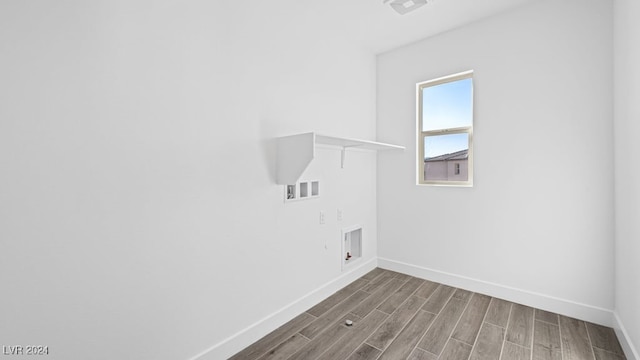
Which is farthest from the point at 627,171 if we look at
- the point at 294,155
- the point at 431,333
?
the point at 294,155

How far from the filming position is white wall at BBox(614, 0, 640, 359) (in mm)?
1607

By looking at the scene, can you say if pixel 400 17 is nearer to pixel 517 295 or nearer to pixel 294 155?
pixel 294 155

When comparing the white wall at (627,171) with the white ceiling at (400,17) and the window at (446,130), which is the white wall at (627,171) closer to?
the white ceiling at (400,17)

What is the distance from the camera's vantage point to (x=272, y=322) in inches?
81.9

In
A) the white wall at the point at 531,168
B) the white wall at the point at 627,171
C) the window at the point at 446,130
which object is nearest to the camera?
the white wall at the point at 627,171

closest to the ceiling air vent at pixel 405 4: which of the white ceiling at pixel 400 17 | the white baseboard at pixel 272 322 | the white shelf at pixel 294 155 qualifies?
the white ceiling at pixel 400 17

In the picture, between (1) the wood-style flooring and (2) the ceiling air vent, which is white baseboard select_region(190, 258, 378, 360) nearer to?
(1) the wood-style flooring

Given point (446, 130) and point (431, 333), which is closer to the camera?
point (431, 333)

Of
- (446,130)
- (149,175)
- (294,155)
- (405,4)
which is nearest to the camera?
(149,175)

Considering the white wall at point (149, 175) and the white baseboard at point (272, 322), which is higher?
the white wall at point (149, 175)

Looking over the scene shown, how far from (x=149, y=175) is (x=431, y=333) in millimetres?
2238

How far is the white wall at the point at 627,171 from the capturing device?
1.61m

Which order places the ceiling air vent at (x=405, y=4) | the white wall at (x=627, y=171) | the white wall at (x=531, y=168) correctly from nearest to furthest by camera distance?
the white wall at (x=627, y=171) → the white wall at (x=531, y=168) → the ceiling air vent at (x=405, y=4)

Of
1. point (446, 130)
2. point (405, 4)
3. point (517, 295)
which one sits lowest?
point (517, 295)
